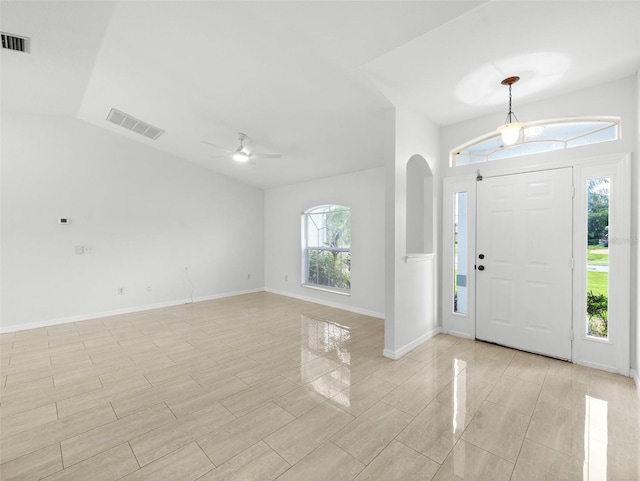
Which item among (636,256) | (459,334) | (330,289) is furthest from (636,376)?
(330,289)

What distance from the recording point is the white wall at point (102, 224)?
4375mm

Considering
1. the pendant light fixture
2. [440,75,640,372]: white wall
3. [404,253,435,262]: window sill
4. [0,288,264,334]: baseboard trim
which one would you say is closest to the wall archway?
[404,253,435,262]: window sill

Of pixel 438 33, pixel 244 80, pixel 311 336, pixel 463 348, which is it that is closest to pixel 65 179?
pixel 244 80

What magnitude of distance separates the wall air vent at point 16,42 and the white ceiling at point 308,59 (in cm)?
6

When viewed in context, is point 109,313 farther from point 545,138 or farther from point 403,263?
point 545,138

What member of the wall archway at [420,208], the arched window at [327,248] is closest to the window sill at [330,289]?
the arched window at [327,248]

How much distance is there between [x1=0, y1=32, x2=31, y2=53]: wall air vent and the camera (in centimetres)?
278

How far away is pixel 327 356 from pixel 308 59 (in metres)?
3.17

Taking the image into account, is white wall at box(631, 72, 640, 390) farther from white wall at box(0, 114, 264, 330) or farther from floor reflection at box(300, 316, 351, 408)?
white wall at box(0, 114, 264, 330)

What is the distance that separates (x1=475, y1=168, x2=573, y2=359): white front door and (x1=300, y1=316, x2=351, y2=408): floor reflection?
187 cm

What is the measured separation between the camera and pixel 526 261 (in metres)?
3.38

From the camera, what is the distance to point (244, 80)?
126 inches

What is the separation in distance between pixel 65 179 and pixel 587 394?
7.38 m

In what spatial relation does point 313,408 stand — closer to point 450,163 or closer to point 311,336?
point 311,336
